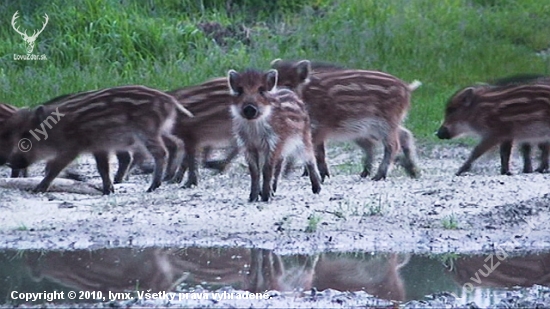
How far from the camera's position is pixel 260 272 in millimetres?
7309

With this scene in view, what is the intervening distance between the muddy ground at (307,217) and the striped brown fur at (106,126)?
35 cm

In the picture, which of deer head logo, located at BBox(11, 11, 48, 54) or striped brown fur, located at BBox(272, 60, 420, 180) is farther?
deer head logo, located at BBox(11, 11, 48, 54)

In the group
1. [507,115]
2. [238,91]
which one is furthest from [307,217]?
[507,115]

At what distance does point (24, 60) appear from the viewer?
14.9 metres

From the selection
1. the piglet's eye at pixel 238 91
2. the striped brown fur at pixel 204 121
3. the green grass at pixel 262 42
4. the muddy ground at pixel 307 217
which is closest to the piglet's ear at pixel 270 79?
the piglet's eye at pixel 238 91

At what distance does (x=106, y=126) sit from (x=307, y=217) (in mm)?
2433

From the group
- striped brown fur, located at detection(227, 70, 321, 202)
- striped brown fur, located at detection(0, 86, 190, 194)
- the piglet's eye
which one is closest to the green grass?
striped brown fur, located at detection(0, 86, 190, 194)

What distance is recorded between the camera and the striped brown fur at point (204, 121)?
1080 centimetres

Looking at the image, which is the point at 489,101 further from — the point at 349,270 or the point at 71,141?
the point at 349,270

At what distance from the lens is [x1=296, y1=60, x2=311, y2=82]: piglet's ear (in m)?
10.9

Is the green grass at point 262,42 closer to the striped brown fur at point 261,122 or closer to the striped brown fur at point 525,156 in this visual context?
the striped brown fur at point 525,156

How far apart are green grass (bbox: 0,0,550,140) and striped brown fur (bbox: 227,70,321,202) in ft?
12.8

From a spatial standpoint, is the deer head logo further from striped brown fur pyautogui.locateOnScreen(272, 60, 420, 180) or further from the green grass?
striped brown fur pyautogui.locateOnScreen(272, 60, 420, 180)

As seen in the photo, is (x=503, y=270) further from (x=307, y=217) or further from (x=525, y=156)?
(x=525, y=156)
